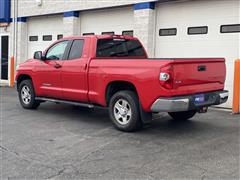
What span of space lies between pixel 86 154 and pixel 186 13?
7.04 m

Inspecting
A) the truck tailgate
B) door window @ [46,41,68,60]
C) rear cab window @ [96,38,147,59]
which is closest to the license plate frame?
the truck tailgate

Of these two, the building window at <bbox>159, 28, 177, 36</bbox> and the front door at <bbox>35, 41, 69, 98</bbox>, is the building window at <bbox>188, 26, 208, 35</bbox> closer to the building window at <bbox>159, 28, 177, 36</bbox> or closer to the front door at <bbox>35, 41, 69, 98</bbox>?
the building window at <bbox>159, 28, 177, 36</bbox>

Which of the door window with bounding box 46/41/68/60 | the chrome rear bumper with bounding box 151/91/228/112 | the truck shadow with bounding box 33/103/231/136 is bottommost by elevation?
the truck shadow with bounding box 33/103/231/136

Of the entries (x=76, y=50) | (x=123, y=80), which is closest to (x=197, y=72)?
(x=123, y=80)

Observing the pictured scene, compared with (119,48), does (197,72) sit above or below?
below

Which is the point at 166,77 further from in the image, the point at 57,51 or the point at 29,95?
the point at 29,95

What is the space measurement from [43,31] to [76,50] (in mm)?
8978

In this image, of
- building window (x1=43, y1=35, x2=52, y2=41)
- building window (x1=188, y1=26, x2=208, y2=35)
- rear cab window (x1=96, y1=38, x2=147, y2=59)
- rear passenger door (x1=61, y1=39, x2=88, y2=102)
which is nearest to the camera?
rear passenger door (x1=61, y1=39, x2=88, y2=102)

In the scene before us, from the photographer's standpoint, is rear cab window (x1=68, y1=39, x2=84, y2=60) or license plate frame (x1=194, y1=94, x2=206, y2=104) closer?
license plate frame (x1=194, y1=94, x2=206, y2=104)

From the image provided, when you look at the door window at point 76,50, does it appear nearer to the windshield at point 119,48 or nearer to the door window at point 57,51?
the door window at point 57,51

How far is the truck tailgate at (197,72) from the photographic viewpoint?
6500 mm

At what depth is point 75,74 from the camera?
8.25 m

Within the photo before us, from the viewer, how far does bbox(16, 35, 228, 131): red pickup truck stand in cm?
653

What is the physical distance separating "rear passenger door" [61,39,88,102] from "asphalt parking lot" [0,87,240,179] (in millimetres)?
620
